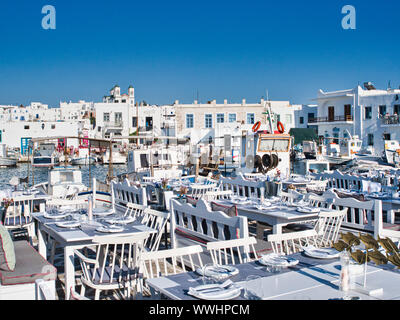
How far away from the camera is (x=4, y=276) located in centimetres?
453

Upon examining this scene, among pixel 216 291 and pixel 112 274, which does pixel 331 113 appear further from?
pixel 216 291

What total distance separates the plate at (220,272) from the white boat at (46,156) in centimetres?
4300

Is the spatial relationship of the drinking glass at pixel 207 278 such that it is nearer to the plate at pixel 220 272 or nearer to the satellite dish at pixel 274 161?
the plate at pixel 220 272

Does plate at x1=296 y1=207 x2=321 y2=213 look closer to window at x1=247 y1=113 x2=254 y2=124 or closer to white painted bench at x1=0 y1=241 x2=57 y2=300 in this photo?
white painted bench at x1=0 y1=241 x2=57 y2=300

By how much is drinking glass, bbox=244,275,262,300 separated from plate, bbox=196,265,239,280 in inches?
16.0

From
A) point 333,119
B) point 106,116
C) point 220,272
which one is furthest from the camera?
point 106,116

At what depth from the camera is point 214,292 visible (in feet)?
10.2

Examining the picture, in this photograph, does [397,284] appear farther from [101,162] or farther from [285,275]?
[101,162]

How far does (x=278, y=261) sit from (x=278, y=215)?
2.55 m

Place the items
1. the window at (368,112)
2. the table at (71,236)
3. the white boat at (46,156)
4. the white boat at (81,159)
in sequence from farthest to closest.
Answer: the white boat at (81,159) < the white boat at (46,156) < the window at (368,112) < the table at (71,236)

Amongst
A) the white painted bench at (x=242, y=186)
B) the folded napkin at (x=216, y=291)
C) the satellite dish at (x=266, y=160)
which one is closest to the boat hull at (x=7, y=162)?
the satellite dish at (x=266, y=160)

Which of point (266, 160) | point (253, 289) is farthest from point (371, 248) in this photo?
point (266, 160)

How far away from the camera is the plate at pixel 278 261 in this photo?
3.81m

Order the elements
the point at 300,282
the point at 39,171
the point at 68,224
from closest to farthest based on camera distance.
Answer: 1. the point at 300,282
2. the point at 68,224
3. the point at 39,171
